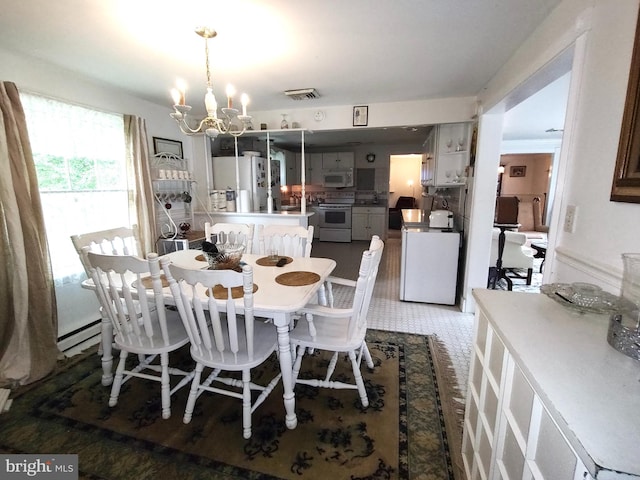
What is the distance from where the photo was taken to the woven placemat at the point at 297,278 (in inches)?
71.4

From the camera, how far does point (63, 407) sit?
5.83 ft

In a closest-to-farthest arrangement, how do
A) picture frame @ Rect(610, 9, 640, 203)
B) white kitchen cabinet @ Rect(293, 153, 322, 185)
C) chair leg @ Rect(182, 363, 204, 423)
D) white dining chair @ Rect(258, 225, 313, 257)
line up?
picture frame @ Rect(610, 9, 640, 203)
chair leg @ Rect(182, 363, 204, 423)
white dining chair @ Rect(258, 225, 313, 257)
white kitchen cabinet @ Rect(293, 153, 322, 185)

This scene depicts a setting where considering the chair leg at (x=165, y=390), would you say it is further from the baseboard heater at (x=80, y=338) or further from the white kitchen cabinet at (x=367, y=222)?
the white kitchen cabinet at (x=367, y=222)

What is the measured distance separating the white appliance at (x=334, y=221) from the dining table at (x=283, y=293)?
4527 millimetres

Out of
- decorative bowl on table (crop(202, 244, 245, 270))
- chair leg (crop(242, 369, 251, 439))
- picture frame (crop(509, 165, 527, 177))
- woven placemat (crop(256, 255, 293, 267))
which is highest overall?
picture frame (crop(509, 165, 527, 177))

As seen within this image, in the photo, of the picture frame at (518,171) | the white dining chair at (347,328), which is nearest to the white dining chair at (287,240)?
the white dining chair at (347,328)

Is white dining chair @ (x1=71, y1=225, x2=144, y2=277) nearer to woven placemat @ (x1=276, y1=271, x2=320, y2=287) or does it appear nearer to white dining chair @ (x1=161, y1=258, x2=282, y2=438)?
white dining chair @ (x1=161, y1=258, x2=282, y2=438)

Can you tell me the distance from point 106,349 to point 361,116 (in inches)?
126

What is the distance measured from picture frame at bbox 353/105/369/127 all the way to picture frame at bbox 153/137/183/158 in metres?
2.24

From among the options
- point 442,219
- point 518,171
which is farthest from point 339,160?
point 518,171

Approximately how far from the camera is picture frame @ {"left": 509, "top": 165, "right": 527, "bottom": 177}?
8.34m

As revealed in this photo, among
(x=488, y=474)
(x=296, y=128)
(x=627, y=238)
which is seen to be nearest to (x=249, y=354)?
(x=488, y=474)

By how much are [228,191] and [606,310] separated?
3854 millimetres
